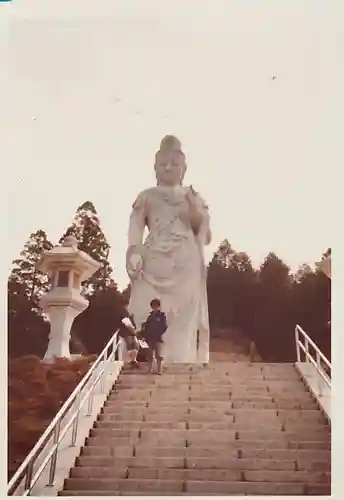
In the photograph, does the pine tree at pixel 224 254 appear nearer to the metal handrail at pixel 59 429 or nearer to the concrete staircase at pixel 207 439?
the concrete staircase at pixel 207 439

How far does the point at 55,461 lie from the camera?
3398 millimetres

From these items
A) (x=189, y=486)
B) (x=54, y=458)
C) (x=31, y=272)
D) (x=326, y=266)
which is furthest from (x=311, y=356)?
(x=31, y=272)

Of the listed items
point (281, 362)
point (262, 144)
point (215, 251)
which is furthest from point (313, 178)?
point (281, 362)

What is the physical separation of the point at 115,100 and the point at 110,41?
25 centimetres

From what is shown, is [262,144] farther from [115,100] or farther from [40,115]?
[40,115]

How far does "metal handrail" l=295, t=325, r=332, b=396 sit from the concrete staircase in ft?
0.37

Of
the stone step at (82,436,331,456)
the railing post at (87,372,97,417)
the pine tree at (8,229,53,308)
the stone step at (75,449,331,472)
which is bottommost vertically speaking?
the stone step at (75,449,331,472)

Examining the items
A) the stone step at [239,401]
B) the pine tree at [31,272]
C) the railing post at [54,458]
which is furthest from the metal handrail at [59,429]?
the pine tree at [31,272]

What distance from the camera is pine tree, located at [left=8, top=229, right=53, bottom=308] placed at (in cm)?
367

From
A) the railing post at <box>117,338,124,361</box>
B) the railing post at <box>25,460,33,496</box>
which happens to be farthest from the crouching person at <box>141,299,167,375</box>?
the railing post at <box>25,460,33,496</box>

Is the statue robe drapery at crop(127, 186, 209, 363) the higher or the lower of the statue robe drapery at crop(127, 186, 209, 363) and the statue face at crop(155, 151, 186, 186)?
the lower

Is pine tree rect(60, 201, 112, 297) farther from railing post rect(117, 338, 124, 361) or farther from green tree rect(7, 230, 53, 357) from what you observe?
railing post rect(117, 338, 124, 361)

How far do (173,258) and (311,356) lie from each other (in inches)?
33.8

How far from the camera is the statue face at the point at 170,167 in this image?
3811mm
